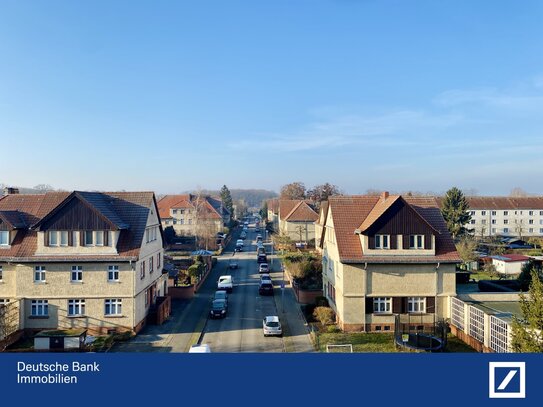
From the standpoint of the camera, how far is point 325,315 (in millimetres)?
25578

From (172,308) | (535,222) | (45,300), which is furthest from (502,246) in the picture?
(45,300)

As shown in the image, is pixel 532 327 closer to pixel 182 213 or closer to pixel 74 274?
pixel 74 274

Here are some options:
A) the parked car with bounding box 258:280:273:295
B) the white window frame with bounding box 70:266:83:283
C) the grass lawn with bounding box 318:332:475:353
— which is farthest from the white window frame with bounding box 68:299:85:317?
the parked car with bounding box 258:280:273:295

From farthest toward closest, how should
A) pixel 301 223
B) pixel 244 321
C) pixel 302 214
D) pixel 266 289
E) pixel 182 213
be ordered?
1. pixel 182 213
2. pixel 302 214
3. pixel 301 223
4. pixel 266 289
5. pixel 244 321

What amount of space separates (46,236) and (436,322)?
944 inches

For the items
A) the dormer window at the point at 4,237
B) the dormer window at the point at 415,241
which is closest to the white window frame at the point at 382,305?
the dormer window at the point at 415,241

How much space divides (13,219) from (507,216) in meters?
91.6

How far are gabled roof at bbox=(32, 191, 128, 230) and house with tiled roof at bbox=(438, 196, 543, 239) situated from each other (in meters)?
79.5

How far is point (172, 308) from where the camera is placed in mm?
31031

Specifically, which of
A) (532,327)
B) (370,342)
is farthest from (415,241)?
(532,327)

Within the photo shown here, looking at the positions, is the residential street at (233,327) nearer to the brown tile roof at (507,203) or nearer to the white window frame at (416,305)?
the white window frame at (416,305)

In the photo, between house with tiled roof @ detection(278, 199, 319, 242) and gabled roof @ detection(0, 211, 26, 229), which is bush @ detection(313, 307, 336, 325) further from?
house with tiled roof @ detection(278, 199, 319, 242)

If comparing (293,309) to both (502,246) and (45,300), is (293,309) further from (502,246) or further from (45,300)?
(502,246)

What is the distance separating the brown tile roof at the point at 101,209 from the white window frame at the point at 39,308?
2633mm
